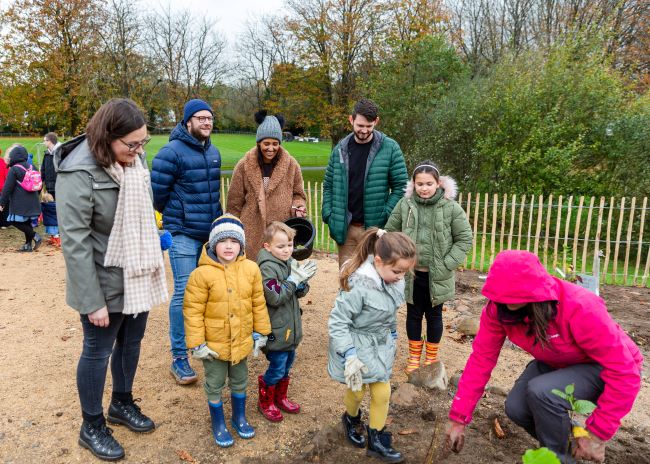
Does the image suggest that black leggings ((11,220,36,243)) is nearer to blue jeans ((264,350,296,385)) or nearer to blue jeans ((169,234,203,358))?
blue jeans ((169,234,203,358))

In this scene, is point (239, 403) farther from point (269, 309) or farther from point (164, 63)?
point (164, 63)

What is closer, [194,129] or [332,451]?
[332,451]

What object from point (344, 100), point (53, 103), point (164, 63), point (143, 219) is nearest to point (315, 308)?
point (143, 219)

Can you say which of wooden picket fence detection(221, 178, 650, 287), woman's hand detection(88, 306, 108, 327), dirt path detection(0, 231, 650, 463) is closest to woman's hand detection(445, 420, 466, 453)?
dirt path detection(0, 231, 650, 463)

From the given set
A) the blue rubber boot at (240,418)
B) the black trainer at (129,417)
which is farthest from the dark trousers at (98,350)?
the blue rubber boot at (240,418)

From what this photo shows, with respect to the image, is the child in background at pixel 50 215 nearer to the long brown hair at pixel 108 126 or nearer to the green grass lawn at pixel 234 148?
the long brown hair at pixel 108 126

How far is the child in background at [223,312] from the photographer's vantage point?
9.61ft

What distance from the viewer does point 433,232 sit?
12.6 feet

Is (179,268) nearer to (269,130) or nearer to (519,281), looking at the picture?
(269,130)

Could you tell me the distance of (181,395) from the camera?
12.1 ft

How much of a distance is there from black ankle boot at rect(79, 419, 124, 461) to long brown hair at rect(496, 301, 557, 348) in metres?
2.30

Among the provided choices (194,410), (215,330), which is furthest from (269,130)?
(194,410)

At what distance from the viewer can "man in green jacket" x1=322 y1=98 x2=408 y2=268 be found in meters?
4.18

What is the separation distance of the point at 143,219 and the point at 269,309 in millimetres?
985
